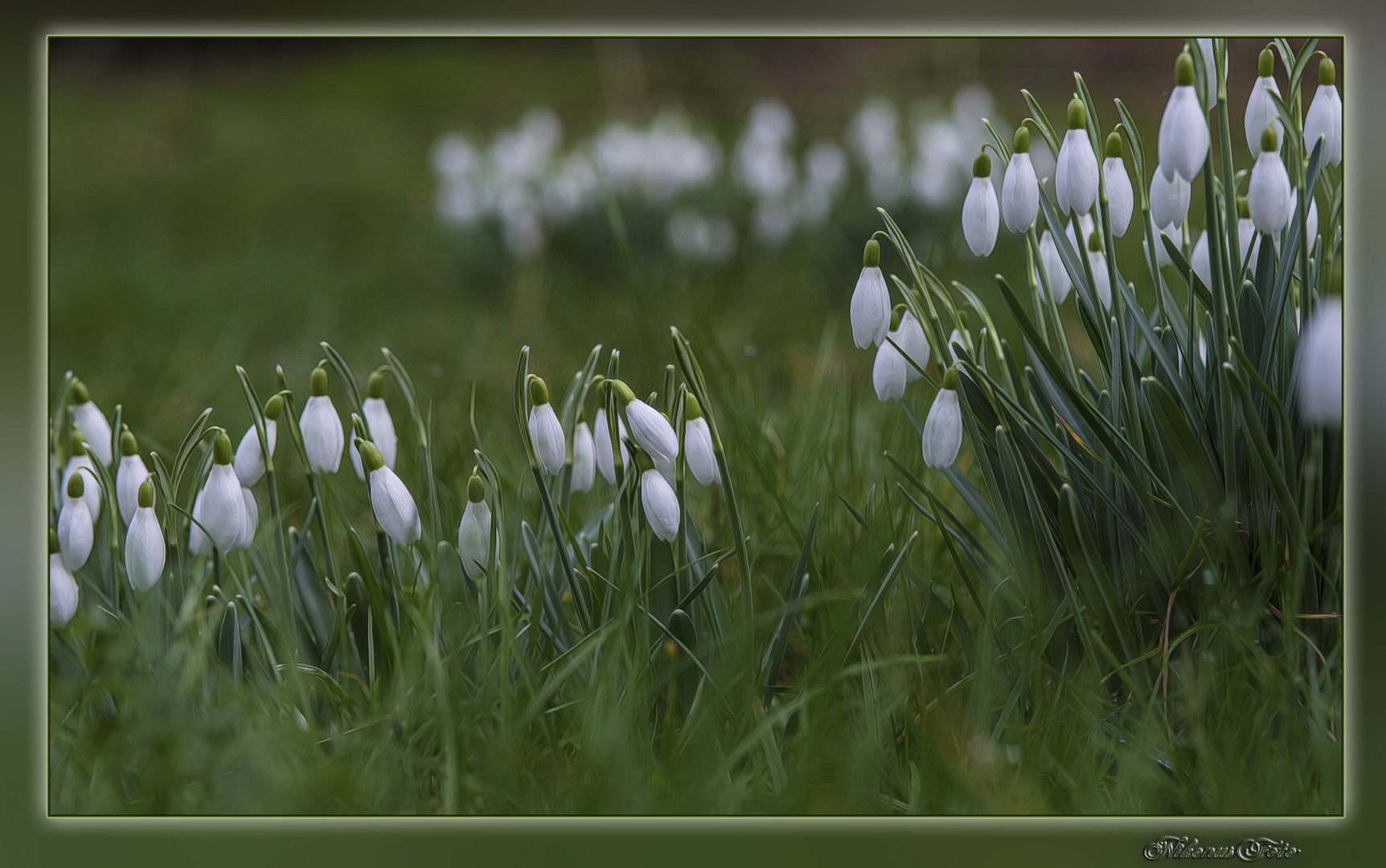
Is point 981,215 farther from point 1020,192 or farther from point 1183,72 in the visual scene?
point 1183,72

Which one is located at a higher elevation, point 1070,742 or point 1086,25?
point 1086,25

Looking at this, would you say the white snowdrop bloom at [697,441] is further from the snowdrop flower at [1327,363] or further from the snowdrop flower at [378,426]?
the snowdrop flower at [1327,363]

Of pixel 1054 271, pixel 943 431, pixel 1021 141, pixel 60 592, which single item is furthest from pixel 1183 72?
pixel 60 592

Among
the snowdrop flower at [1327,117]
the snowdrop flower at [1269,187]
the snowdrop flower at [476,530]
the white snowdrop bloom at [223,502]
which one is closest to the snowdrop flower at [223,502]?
the white snowdrop bloom at [223,502]

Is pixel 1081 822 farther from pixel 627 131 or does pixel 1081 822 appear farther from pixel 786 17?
pixel 627 131

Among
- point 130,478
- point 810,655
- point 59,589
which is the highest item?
point 130,478

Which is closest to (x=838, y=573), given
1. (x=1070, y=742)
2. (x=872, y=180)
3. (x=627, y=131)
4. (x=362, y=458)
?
(x=1070, y=742)
